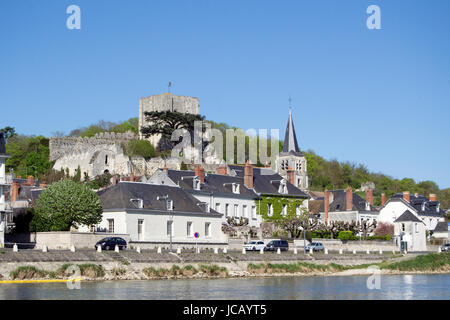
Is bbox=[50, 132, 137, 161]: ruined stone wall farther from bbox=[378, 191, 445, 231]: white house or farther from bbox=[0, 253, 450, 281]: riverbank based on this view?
bbox=[0, 253, 450, 281]: riverbank

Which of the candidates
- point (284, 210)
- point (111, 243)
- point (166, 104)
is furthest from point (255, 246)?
point (166, 104)

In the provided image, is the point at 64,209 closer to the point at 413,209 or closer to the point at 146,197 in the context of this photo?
the point at 146,197

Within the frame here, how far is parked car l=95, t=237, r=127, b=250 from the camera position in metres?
46.8

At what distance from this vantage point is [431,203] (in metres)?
84.1

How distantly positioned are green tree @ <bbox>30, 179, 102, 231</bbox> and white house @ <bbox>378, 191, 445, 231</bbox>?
37.5 meters

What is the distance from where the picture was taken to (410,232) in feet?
237

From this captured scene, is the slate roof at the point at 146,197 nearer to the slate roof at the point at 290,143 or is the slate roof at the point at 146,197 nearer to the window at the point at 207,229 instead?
the window at the point at 207,229

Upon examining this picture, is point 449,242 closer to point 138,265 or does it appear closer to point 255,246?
point 255,246

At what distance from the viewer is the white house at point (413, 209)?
77.7 meters

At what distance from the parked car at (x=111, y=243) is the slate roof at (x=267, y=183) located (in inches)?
912

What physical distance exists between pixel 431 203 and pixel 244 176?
25214 mm

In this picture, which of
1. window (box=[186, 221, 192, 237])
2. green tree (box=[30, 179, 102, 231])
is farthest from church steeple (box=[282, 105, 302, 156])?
green tree (box=[30, 179, 102, 231])

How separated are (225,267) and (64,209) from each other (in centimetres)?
1106
